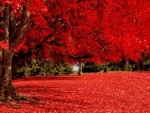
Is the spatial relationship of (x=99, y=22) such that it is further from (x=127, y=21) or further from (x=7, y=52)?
(x=7, y=52)

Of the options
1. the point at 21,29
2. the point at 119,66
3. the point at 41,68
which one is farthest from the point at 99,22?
the point at 119,66

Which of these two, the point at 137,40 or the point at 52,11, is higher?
the point at 52,11

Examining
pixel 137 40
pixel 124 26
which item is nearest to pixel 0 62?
pixel 124 26

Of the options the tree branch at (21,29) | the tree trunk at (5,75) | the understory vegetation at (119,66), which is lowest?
the tree trunk at (5,75)

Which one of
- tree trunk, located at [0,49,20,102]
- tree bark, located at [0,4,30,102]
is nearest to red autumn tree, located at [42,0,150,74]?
tree bark, located at [0,4,30,102]

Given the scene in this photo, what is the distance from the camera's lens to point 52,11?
964 inches

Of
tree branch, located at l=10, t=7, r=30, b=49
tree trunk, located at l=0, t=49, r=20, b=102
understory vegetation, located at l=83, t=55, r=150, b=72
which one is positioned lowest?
tree trunk, located at l=0, t=49, r=20, b=102

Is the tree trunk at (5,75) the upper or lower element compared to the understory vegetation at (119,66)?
lower

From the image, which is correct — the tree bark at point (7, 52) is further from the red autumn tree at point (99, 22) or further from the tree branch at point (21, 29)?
the red autumn tree at point (99, 22)

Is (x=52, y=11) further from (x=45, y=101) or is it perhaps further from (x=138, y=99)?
(x=138, y=99)

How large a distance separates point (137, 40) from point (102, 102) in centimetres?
915

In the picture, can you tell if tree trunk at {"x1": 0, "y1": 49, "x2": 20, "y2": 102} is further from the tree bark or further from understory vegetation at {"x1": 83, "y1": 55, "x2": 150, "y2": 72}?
understory vegetation at {"x1": 83, "y1": 55, "x2": 150, "y2": 72}

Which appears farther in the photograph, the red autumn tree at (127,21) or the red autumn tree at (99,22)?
the red autumn tree at (127,21)

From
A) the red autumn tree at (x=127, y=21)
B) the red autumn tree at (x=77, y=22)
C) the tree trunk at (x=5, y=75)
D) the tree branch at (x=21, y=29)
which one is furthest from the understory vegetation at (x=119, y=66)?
the tree trunk at (x=5, y=75)
